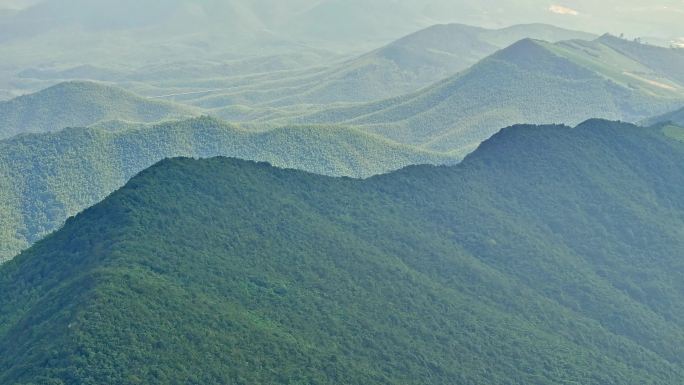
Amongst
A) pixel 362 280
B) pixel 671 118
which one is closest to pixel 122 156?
pixel 362 280

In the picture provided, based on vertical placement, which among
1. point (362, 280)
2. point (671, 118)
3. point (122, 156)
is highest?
point (671, 118)

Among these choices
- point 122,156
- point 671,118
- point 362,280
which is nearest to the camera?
point 362,280

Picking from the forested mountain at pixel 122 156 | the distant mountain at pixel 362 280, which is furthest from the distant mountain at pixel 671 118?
the distant mountain at pixel 362 280

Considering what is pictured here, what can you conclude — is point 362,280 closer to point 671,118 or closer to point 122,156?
point 122,156

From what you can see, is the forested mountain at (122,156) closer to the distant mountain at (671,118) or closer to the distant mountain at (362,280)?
the distant mountain at (671,118)

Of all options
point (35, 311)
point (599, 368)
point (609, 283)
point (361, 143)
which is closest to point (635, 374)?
point (599, 368)

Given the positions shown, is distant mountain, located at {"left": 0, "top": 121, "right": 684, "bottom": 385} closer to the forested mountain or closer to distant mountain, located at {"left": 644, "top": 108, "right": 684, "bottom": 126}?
distant mountain, located at {"left": 644, "top": 108, "right": 684, "bottom": 126}

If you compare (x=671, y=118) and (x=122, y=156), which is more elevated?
(x=671, y=118)
